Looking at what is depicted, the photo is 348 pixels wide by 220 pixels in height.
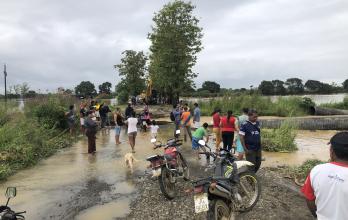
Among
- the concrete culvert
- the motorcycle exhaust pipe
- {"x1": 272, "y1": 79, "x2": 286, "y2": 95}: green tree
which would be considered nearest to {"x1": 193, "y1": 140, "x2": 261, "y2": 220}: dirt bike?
the motorcycle exhaust pipe

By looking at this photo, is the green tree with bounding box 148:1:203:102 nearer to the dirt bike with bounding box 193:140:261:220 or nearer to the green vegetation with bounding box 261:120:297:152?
the green vegetation with bounding box 261:120:297:152

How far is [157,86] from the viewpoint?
36.2m

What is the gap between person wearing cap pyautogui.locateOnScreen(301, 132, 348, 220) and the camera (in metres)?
3.35

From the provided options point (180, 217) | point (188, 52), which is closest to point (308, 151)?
point (180, 217)

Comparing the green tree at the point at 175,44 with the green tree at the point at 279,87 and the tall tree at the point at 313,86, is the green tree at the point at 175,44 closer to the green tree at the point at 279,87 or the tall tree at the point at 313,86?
the green tree at the point at 279,87

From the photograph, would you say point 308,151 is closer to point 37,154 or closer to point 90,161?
point 90,161

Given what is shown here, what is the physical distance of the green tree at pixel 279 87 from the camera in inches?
1976

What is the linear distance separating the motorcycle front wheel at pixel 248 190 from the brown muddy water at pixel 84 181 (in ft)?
7.57

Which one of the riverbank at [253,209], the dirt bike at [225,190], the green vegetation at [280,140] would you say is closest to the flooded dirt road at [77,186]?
the riverbank at [253,209]

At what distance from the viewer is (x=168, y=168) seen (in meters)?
8.64

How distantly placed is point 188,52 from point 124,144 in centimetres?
1780

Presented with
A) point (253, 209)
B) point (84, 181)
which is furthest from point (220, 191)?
point (84, 181)

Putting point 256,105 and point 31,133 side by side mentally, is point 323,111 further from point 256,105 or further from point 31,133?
point 31,133

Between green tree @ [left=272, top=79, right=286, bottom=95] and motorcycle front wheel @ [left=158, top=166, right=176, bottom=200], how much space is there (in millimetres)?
42701
